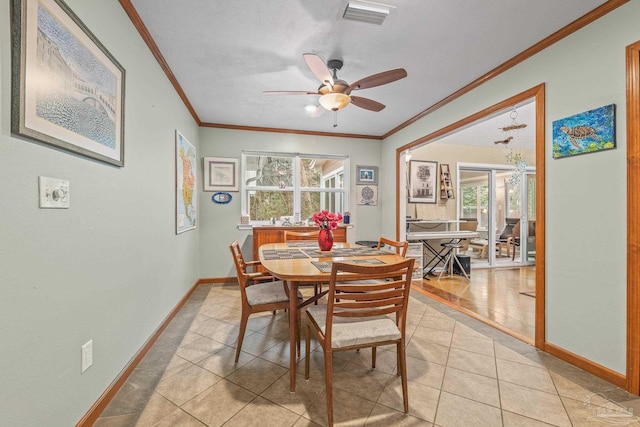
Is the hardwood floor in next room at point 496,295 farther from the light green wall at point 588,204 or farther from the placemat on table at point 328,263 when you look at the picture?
the placemat on table at point 328,263

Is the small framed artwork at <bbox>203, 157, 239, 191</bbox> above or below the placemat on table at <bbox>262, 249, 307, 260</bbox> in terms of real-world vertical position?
above

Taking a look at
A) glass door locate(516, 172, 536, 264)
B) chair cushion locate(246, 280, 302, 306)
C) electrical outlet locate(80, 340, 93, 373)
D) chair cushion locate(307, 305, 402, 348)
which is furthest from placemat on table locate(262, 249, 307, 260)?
glass door locate(516, 172, 536, 264)

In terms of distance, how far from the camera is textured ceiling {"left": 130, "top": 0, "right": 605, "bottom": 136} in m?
1.85

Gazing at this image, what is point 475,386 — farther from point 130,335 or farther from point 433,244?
point 433,244

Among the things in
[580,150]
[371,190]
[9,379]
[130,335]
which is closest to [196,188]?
[130,335]

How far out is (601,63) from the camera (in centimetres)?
185

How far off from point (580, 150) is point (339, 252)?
6.47ft

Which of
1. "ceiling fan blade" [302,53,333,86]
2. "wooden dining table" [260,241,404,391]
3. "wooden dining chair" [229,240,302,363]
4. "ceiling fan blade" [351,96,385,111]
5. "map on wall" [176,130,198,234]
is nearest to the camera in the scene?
"wooden dining table" [260,241,404,391]

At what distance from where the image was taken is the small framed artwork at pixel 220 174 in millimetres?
4285

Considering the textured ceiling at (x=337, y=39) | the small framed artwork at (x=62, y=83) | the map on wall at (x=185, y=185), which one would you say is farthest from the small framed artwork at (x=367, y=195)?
the small framed artwork at (x=62, y=83)

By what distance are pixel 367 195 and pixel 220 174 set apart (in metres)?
2.58

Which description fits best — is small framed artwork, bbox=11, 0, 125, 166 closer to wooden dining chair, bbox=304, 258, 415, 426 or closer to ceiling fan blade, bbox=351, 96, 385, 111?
wooden dining chair, bbox=304, 258, 415, 426

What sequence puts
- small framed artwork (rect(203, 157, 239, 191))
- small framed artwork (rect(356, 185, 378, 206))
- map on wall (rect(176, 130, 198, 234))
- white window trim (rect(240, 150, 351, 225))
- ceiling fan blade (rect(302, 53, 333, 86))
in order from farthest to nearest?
small framed artwork (rect(356, 185, 378, 206)), white window trim (rect(240, 150, 351, 225)), small framed artwork (rect(203, 157, 239, 191)), map on wall (rect(176, 130, 198, 234)), ceiling fan blade (rect(302, 53, 333, 86))

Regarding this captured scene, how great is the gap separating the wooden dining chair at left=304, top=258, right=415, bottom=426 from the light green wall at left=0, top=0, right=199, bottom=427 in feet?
3.99
